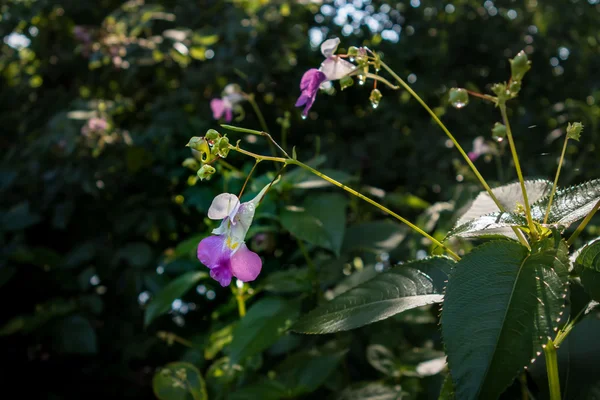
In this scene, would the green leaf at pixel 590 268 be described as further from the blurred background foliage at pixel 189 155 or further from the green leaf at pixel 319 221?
the blurred background foliage at pixel 189 155

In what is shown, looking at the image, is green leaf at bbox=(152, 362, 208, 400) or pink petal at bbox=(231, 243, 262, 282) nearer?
pink petal at bbox=(231, 243, 262, 282)

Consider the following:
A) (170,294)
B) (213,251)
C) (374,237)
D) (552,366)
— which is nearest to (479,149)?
(374,237)

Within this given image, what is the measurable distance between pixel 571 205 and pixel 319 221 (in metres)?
0.54

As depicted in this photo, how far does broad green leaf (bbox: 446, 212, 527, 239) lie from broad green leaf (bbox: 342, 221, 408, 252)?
0.57m

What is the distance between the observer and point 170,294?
1.24 metres

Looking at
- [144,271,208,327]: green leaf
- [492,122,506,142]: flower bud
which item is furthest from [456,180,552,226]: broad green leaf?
[144,271,208,327]: green leaf

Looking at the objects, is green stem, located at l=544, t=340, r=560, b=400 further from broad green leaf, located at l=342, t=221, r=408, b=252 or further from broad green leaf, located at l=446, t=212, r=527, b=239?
broad green leaf, located at l=342, t=221, r=408, b=252

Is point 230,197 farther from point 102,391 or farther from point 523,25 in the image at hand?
point 523,25

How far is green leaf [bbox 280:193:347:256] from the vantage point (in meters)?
1.12

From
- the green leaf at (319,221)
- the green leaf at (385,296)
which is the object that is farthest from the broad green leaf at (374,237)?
the green leaf at (385,296)

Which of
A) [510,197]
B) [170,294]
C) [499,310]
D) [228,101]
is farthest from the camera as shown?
[228,101]

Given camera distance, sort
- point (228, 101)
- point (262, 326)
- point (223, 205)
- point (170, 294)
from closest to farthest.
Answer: point (223, 205)
point (262, 326)
point (170, 294)
point (228, 101)

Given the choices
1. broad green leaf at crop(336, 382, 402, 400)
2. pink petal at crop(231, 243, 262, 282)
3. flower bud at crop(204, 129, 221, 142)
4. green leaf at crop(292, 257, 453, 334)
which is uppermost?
flower bud at crop(204, 129, 221, 142)

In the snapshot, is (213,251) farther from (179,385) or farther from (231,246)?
(179,385)
